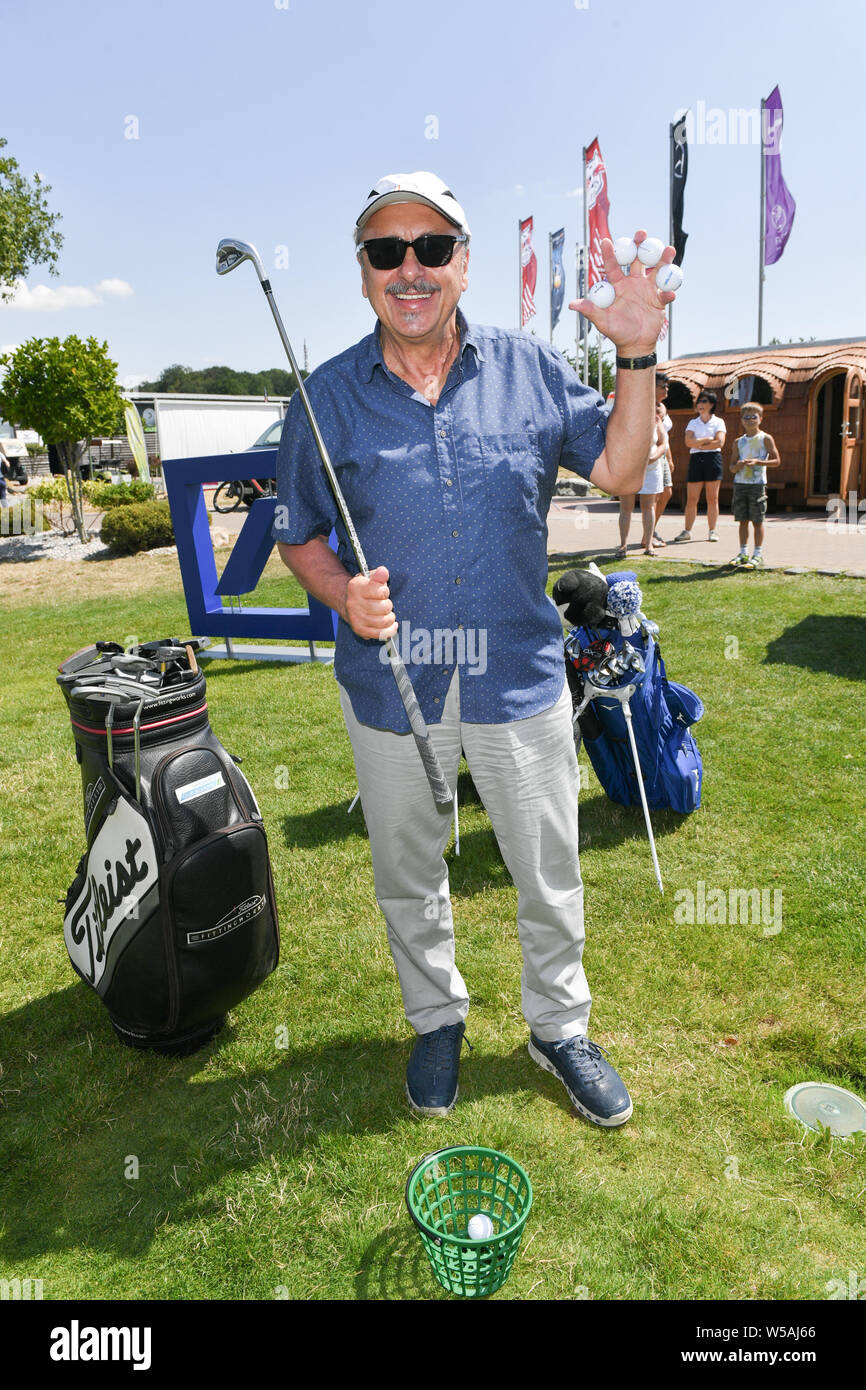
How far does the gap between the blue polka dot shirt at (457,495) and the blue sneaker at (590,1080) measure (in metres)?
1.13

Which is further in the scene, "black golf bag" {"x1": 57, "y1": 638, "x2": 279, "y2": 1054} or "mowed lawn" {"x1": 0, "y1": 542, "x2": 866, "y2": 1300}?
"black golf bag" {"x1": 57, "y1": 638, "x2": 279, "y2": 1054}

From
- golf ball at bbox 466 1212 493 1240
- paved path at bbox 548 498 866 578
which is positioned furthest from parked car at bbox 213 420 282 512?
golf ball at bbox 466 1212 493 1240

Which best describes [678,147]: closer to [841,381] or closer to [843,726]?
[841,381]

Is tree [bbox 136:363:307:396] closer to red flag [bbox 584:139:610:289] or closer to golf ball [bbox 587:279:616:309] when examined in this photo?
red flag [bbox 584:139:610:289]

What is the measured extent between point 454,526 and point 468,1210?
182 centimetres

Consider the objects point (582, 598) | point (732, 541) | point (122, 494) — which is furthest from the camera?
point (122, 494)

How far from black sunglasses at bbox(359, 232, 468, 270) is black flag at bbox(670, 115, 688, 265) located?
903 inches

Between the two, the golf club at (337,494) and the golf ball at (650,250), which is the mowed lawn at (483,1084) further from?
the golf ball at (650,250)

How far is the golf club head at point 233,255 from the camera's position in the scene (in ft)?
7.51

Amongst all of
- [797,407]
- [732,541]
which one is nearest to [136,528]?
[732,541]

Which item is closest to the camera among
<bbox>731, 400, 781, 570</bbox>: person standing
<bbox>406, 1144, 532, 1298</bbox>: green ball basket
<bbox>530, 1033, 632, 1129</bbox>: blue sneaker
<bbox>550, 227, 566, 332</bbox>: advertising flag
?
<bbox>406, 1144, 532, 1298</bbox>: green ball basket

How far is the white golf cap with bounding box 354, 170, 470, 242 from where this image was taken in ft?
7.61

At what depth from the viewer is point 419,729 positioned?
2309 millimetres

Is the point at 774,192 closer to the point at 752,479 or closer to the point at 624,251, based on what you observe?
the point at 752,479
